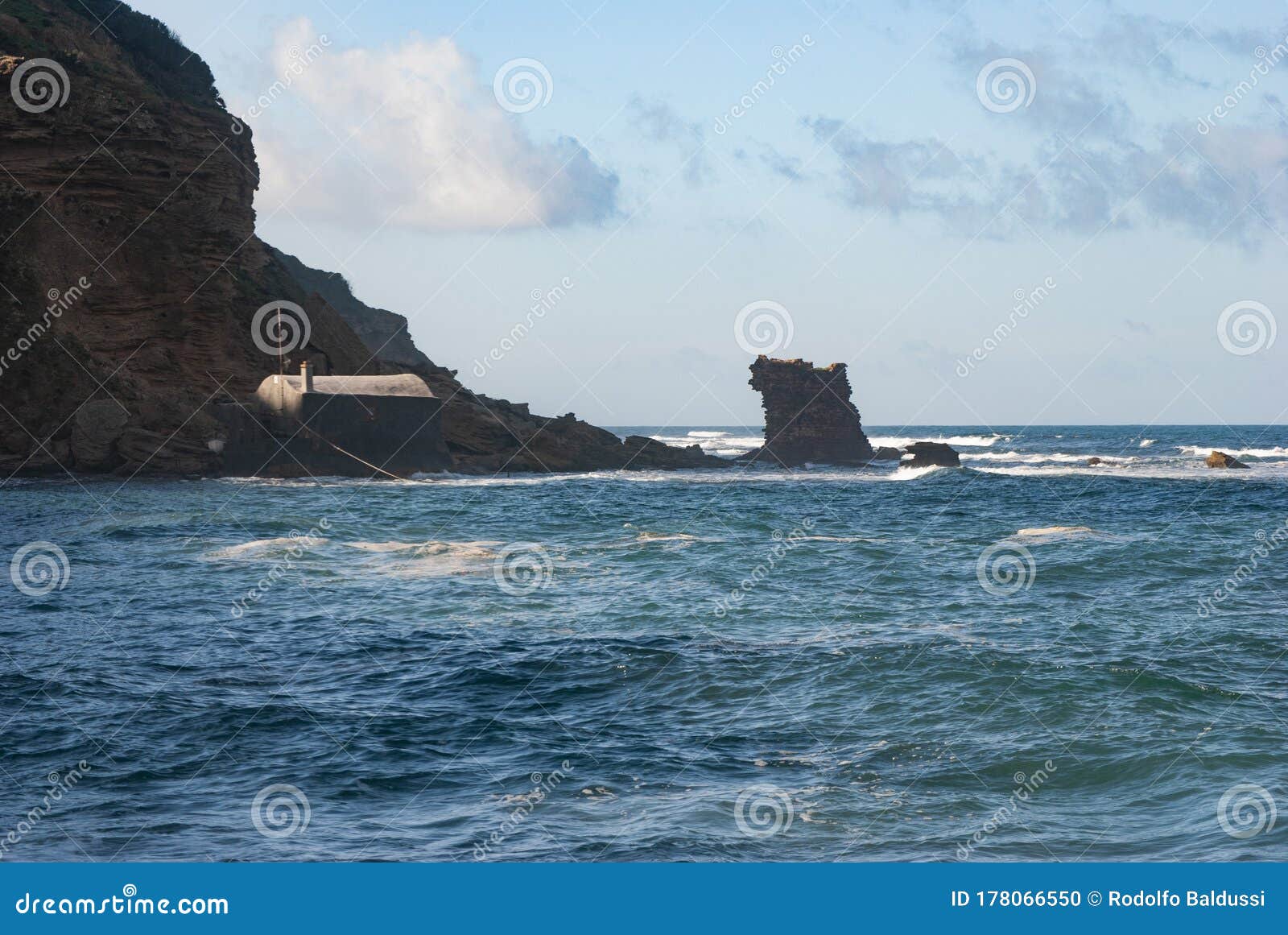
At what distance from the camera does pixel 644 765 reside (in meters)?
10.4

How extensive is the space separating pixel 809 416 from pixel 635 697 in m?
75.0

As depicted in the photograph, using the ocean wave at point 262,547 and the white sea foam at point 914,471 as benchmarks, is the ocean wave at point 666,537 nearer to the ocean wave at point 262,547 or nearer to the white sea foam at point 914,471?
the ocean wave at point 262,547

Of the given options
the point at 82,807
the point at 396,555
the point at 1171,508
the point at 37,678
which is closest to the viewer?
the point at 82,807

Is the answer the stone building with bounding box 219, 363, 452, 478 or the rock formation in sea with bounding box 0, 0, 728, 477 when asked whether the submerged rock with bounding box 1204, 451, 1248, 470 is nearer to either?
the rock formation in sea with bounding box 0, 0, 728, 477

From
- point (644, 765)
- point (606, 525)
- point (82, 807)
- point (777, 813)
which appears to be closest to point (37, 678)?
point (82, 807)

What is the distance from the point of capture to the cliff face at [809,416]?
8650cm

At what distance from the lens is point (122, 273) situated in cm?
5016

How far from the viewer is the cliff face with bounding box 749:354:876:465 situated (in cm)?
8650

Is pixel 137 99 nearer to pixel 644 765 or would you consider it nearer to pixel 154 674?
pixel 154 674

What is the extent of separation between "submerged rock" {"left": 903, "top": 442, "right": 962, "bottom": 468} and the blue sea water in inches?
1774

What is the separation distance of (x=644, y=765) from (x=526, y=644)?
548 centimetres

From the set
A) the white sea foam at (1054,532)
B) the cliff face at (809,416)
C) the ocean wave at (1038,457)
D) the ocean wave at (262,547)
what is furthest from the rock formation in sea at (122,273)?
the ocean wave at (1038,457)

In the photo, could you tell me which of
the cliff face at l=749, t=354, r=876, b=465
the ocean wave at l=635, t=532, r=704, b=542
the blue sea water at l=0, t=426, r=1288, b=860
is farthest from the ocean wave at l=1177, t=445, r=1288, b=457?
the blue sea water at l=0, t=426, r=1288, b=860

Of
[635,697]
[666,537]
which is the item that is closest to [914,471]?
[666,537]
